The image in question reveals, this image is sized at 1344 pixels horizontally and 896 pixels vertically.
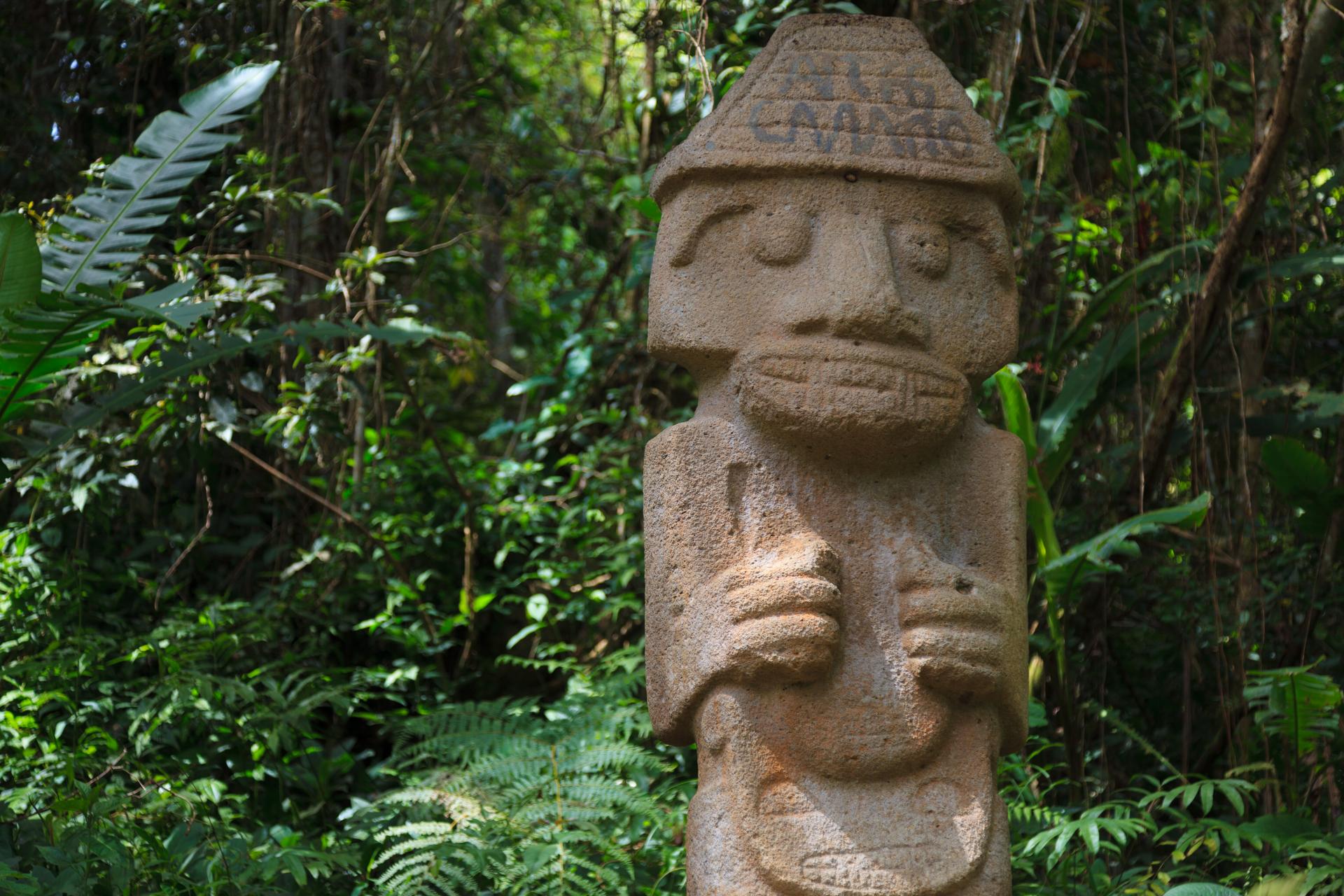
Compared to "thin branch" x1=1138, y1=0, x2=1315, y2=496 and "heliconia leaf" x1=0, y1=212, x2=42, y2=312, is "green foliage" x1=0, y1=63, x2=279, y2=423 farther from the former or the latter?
"thin branch" x1=1138, y1=0, x2=1315, y2=496

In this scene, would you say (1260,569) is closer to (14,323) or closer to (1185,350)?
(1185,350)

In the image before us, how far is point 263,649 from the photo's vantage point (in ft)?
15.7

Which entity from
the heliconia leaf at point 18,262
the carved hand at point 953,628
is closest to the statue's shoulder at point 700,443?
the carved hand at point 953,628

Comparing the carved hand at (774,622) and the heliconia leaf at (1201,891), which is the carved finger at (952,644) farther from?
the heliconia leaf at (1201,891)

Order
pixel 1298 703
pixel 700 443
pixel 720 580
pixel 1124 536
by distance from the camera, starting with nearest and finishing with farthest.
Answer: pixel 720 580
pixel 700 443
pixel 1298 703
pixel 1124 536

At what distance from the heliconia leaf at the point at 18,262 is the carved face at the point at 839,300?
1.71 meters

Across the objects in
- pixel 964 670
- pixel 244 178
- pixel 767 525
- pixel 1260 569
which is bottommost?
pixel 1260 569

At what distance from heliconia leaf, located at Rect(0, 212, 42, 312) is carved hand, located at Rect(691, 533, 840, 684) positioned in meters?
2.01

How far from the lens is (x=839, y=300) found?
2.63m

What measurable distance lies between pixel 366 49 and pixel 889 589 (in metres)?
4.24

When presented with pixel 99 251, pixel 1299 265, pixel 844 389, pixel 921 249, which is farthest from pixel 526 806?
pixel 1299 265

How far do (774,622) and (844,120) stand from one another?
106 centimetres

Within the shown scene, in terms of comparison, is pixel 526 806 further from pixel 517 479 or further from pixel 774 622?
pixel 517 479

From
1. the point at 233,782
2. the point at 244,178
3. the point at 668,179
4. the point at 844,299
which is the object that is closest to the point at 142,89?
the point at 244,178
